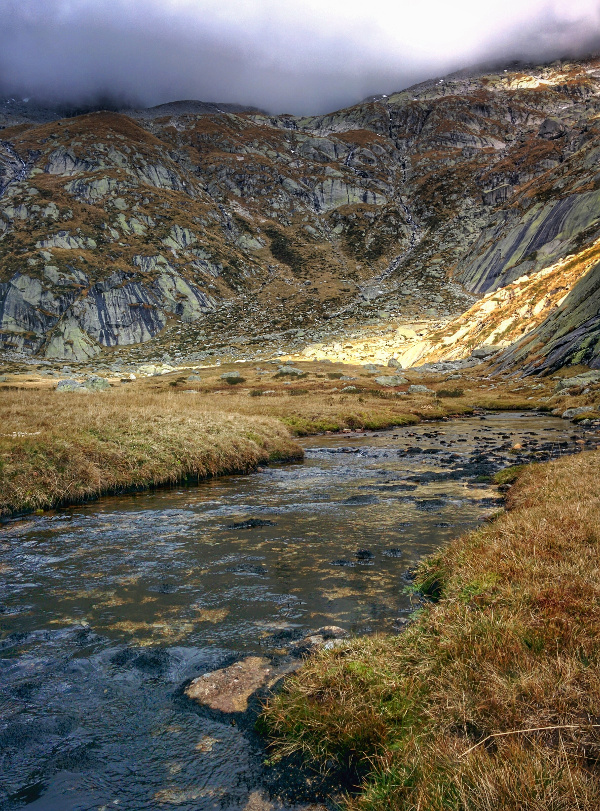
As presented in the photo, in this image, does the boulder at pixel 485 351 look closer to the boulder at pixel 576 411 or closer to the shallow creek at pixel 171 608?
the boulder at pixel 576 411

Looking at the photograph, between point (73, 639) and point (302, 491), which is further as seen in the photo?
point (302, 491)

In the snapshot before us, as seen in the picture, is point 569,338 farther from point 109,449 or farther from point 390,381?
point 109,449

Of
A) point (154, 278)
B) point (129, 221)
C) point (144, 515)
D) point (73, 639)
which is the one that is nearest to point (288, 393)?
point (144, 515)

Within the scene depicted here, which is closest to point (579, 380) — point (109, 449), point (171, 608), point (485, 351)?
point (485, 351)

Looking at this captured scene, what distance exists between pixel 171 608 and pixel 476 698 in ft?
19.4

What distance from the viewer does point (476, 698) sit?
14.4 feet

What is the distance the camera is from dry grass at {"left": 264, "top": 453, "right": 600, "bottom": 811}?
3.39 meters

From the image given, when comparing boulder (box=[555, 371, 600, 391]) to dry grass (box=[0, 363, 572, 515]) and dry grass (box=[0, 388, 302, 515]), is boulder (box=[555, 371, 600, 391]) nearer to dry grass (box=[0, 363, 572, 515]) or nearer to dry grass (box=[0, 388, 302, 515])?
dry grass (box=[0, 363, 572, 515])

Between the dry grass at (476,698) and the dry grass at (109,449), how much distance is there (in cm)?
1334

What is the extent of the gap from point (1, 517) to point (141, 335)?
146 m

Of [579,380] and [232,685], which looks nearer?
[232,685]

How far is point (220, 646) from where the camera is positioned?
730 centimetres

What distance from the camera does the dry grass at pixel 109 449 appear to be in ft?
52.2

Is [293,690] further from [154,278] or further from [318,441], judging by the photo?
[154,278]
